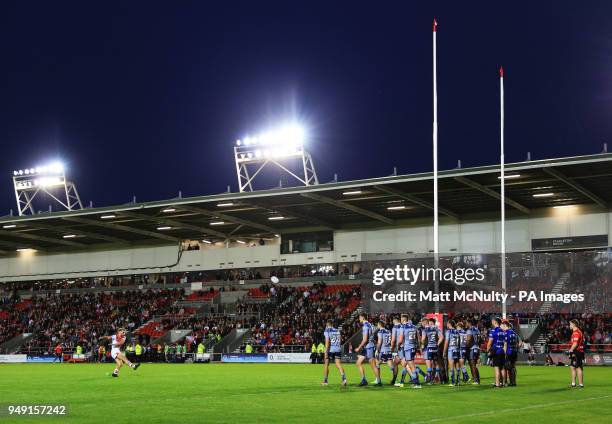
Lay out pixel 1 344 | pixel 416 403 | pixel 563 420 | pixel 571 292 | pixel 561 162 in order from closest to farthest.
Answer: pixel 563 420 → pixel 416 403 → pixel 561 162 → pixel 571 292 → pixel 1 344

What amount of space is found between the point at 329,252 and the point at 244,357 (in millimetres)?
11763

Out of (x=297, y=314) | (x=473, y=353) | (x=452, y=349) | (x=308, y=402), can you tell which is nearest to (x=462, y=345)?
(x=452, y=349)

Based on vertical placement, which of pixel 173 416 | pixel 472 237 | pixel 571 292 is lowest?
pixel 173 416

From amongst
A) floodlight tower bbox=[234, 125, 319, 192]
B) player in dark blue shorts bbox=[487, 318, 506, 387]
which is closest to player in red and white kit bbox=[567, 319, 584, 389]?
player in dark blue shorts bbox=[487, 318, 506, 387]

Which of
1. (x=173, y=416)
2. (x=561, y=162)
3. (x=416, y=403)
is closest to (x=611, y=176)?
(x=561, y=162)

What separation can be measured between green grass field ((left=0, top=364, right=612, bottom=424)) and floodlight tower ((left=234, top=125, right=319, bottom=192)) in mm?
28674

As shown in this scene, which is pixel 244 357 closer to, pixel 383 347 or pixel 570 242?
pixel 570 242

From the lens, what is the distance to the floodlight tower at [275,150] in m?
55.6

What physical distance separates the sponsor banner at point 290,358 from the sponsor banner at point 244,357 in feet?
1.54

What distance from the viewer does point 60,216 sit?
193 feet

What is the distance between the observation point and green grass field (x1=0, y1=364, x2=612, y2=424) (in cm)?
1598

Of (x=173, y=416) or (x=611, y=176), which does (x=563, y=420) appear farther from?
(x=611, y=176)

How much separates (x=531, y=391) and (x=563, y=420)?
7.51 metres

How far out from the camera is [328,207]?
55.7 m
